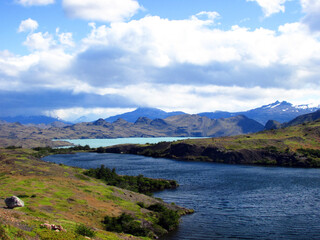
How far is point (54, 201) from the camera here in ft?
203

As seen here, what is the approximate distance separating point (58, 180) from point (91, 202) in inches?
739

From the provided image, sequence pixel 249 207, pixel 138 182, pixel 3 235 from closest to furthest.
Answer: pixel 3 235
pixel 249 207
pixel 138 182

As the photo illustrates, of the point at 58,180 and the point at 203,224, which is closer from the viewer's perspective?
the point at 203,224

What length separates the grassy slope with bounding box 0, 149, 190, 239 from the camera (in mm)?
37188

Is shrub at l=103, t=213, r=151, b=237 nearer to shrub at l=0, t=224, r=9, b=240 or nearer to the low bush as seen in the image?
shrub at l=0, t=224, r=9, b=240

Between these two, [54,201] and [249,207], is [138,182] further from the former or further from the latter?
[54,201]

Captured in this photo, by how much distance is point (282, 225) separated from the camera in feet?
227

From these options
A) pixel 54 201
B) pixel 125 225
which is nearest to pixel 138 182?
pixel 54 201

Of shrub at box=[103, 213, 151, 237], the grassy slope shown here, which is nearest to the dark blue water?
shrub at box=[103, 213, 151, 237]

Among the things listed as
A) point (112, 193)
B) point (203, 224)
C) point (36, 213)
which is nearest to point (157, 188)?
point (112, 193)

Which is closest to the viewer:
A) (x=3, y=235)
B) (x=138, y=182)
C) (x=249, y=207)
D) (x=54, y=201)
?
(x=3, y=235)

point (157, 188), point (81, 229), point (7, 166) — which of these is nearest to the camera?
point (81, 229)

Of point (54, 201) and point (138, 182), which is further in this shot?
point (138, 182)

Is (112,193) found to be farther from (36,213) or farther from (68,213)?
(36,213)
